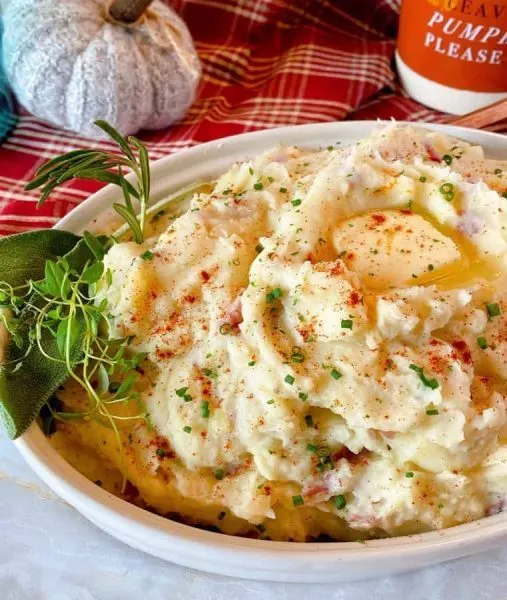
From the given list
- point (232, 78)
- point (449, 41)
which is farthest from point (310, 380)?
point (232, 78)

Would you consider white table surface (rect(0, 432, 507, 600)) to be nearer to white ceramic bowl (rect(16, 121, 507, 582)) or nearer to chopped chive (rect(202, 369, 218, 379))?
white ceramic bowl (rect(16, 121, 507, 582))

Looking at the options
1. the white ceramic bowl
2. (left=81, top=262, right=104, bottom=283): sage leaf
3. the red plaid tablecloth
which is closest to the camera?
the white ceramic bowl

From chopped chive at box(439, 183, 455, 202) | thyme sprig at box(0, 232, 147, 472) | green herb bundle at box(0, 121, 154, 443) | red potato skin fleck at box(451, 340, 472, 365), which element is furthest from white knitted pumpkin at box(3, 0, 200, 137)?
red potato skin fleck at box(451, 340, 472, 365)

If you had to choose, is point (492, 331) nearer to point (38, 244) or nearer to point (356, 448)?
point (356, 448)

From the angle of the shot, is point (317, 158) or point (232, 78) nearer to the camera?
point (317, 158)

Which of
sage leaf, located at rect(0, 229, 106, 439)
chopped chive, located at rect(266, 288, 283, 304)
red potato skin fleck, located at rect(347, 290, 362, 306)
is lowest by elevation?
sage leaf, located at rect(0, 229, 106, 439)

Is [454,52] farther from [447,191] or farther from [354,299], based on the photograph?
[354,299]

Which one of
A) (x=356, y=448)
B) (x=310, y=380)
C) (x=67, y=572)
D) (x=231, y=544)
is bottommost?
(x=67, y=572)
